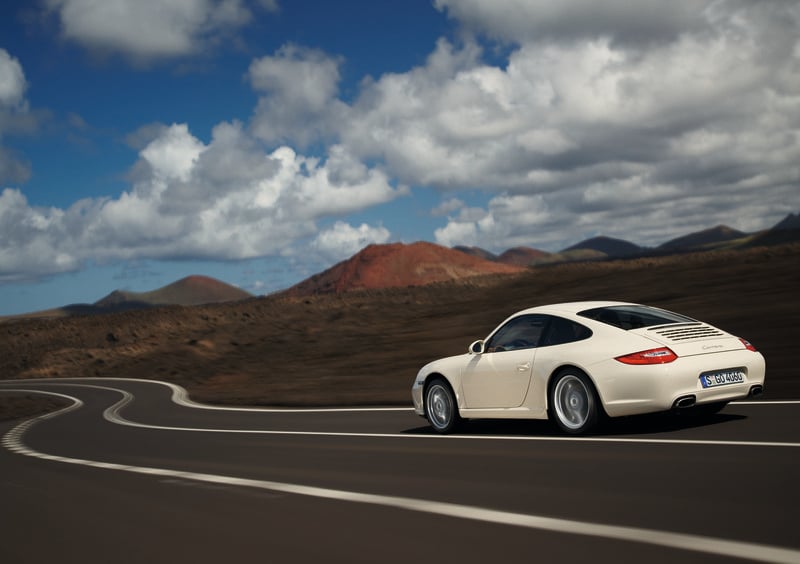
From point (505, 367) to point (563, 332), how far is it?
916 millimetres

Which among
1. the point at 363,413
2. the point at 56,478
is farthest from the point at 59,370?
the point at 56,478

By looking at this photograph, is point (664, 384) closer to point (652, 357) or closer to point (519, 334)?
point (652, 357)

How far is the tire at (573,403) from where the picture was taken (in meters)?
9.66

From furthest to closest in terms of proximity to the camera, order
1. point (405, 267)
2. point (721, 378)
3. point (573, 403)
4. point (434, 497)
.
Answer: point (405, 267)
point (573, 403)
point (721, 378)
point (434, 497)

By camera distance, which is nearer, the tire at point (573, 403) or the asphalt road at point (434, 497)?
the asphalt road at point (434, 497)

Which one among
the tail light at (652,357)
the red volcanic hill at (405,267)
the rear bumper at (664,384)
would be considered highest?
the red volcanic hill at (405,267)

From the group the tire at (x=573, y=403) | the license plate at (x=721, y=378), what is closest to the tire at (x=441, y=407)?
the tire at (x=573, y=403)

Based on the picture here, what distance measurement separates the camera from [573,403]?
1004cm

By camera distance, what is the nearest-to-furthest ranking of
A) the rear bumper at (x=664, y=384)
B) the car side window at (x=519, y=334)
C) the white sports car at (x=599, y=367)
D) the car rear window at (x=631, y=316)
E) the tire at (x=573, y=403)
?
the rear bumper at (x=664, y=384) → the white sports car at (x=599, y=367) → the tire at (x=573, y=403) → the car rear window at (x=631, y=316) → the car side window at (x=519, y=334)

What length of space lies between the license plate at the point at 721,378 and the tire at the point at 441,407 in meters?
3.53

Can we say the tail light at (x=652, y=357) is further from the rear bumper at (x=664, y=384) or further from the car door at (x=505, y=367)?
the car door at (x=505, y=367)

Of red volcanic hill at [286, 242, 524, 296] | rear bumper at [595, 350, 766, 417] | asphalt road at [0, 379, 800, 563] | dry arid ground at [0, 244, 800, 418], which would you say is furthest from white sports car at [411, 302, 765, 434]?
red volcanic hill at [286, 242, 524, 296]

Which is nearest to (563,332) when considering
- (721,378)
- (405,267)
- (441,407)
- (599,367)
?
(599,367)

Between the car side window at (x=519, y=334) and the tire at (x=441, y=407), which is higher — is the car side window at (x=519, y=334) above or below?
above
